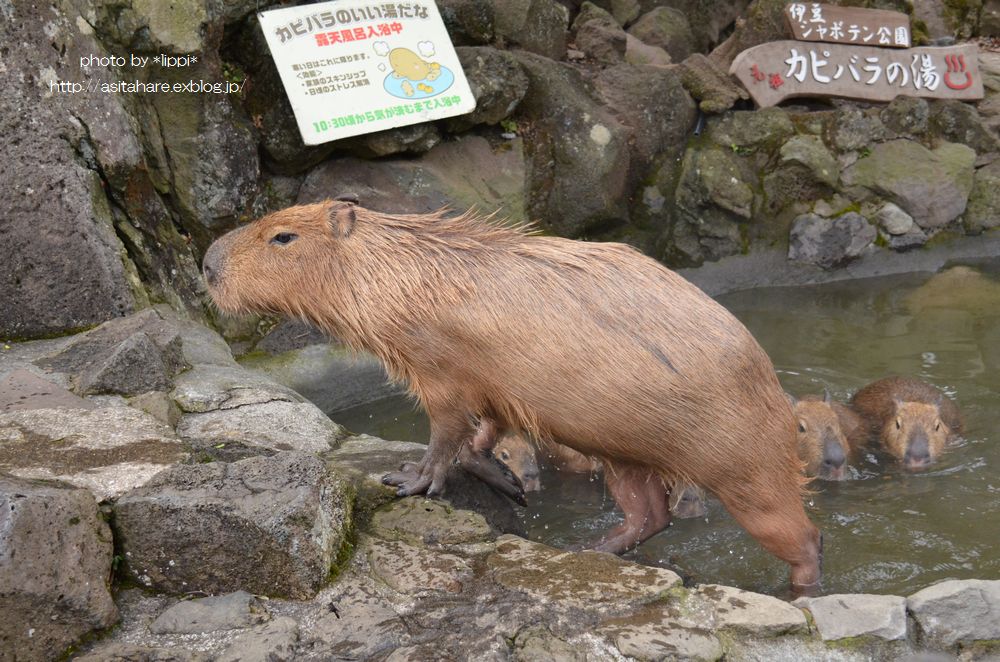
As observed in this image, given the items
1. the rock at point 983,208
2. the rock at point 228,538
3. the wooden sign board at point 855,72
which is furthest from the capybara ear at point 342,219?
the rock at point 983,208

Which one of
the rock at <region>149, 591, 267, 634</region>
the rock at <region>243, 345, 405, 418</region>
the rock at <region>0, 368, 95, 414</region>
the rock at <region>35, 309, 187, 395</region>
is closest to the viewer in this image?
the rock at <region>149, 591, 267, 634</region>

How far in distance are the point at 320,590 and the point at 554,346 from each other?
3.93 feet

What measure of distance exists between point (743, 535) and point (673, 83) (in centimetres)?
534

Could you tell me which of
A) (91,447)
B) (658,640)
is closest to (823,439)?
(658,640)

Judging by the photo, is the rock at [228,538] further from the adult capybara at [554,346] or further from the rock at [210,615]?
the adult capybara at [554,346]

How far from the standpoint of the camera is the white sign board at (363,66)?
278 inches

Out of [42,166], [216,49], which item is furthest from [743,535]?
[216,49]

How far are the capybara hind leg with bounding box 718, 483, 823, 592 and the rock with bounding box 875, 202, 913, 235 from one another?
19.4ft

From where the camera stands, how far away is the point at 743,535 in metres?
4.71

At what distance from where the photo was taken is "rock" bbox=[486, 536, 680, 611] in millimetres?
3205

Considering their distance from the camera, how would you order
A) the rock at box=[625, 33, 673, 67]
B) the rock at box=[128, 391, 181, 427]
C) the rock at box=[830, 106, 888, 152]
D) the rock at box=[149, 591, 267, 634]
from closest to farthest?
the rock at box=[149, 591, 267, 634], the rock at box=[128, 391, 181, 427], the rock at box=[830, 106, 888, 152], the rock at box=[625, 33, 673, 67]

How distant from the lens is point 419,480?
3.94m

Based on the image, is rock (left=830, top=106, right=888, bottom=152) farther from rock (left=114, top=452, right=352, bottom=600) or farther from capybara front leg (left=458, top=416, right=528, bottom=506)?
rock (left=114, top=452, right=352, bottom=600)

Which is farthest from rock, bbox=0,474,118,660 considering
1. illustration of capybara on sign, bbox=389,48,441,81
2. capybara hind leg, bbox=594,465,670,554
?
illustration of capybara on sign, bbox=389,48,441,81
